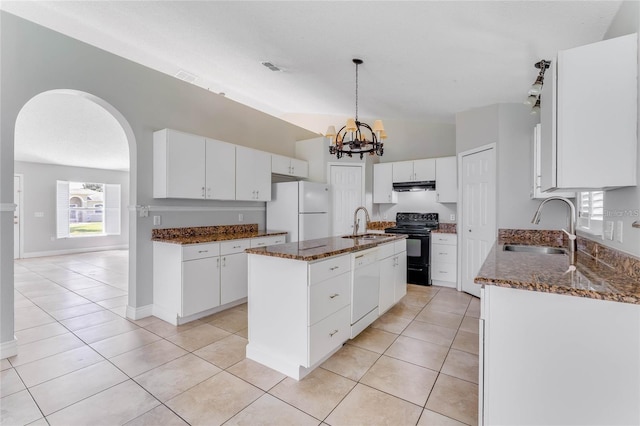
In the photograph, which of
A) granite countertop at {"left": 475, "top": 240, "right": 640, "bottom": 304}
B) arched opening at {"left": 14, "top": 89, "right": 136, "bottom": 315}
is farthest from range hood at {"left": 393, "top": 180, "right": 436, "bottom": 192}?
arched opening at {"left": 14, "top": 89, "right": 136, "bottom": 315}

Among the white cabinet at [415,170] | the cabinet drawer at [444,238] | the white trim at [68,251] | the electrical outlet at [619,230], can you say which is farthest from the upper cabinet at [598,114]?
the white trim at [68,251]

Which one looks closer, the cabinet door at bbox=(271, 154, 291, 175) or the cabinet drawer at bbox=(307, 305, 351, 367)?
the cabinet drawer at bbox=(307, 305, 351, 367)

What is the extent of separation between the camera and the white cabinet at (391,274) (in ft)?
10.2

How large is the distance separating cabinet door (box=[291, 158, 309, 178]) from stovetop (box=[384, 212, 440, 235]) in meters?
1.76

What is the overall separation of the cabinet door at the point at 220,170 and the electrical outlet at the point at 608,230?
11.9 ft

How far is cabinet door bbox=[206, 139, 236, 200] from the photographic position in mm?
3570

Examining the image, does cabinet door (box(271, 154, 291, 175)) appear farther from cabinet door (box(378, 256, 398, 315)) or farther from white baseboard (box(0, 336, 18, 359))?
white baseboard (box(0, 336, 18, 359))

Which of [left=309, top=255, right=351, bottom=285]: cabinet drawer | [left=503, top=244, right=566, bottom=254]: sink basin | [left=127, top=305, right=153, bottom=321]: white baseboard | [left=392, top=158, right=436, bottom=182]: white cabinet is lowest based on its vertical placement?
[left=127, top=305, right=153, bottom=321]: white baseboard

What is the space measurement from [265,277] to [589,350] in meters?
1.88

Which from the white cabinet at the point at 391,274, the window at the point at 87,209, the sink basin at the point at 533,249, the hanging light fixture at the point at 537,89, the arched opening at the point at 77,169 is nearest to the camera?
the hanging light fixture at the point at 537,89

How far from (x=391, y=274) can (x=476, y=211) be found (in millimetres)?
1730

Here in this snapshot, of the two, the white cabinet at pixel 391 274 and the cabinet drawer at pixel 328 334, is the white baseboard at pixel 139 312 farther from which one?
the white cabinet at pixel 391 274

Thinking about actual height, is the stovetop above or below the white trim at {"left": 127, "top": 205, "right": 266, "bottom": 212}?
below

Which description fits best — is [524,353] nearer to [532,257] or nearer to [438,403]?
[438,403]
